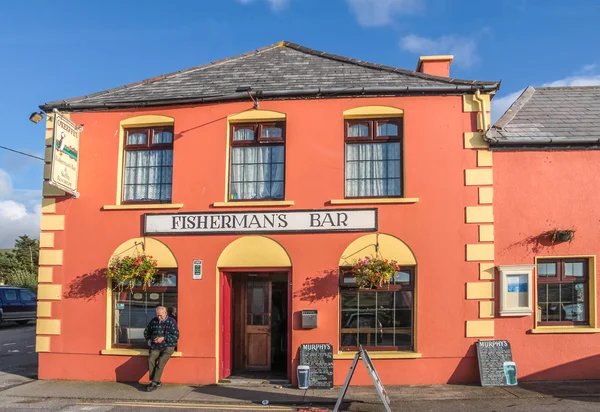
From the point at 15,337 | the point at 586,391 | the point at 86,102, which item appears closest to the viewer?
the point at 586,391

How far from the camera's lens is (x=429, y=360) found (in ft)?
→ 34.6

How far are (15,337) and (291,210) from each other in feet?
47.2

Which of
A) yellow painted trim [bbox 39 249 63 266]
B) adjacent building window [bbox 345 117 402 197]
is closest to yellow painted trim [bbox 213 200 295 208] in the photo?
adjacent building window [bbox 345 117 402 197]

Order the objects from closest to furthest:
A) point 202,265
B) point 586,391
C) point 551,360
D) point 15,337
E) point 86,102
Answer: point 586,391
point 551,360
point 202,265
point 86,102
point 15,337

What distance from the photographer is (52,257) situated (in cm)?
1170

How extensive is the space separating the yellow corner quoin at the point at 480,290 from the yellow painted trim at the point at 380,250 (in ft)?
3.81

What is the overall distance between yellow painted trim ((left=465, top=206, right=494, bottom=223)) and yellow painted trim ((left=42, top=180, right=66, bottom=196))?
8375 millimetres

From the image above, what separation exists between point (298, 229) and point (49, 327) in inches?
220

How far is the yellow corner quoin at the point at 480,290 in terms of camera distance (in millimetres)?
10594

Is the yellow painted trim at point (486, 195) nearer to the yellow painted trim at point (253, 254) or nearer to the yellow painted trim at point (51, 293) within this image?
the yellow painted trim at point (253, 254)

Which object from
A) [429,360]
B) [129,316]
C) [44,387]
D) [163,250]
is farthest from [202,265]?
[429,360]

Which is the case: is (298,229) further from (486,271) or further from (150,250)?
(486,271)

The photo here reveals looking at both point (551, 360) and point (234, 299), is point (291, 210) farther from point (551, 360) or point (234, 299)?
point (551, 360)

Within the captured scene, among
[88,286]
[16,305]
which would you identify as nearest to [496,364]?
[88,286]
